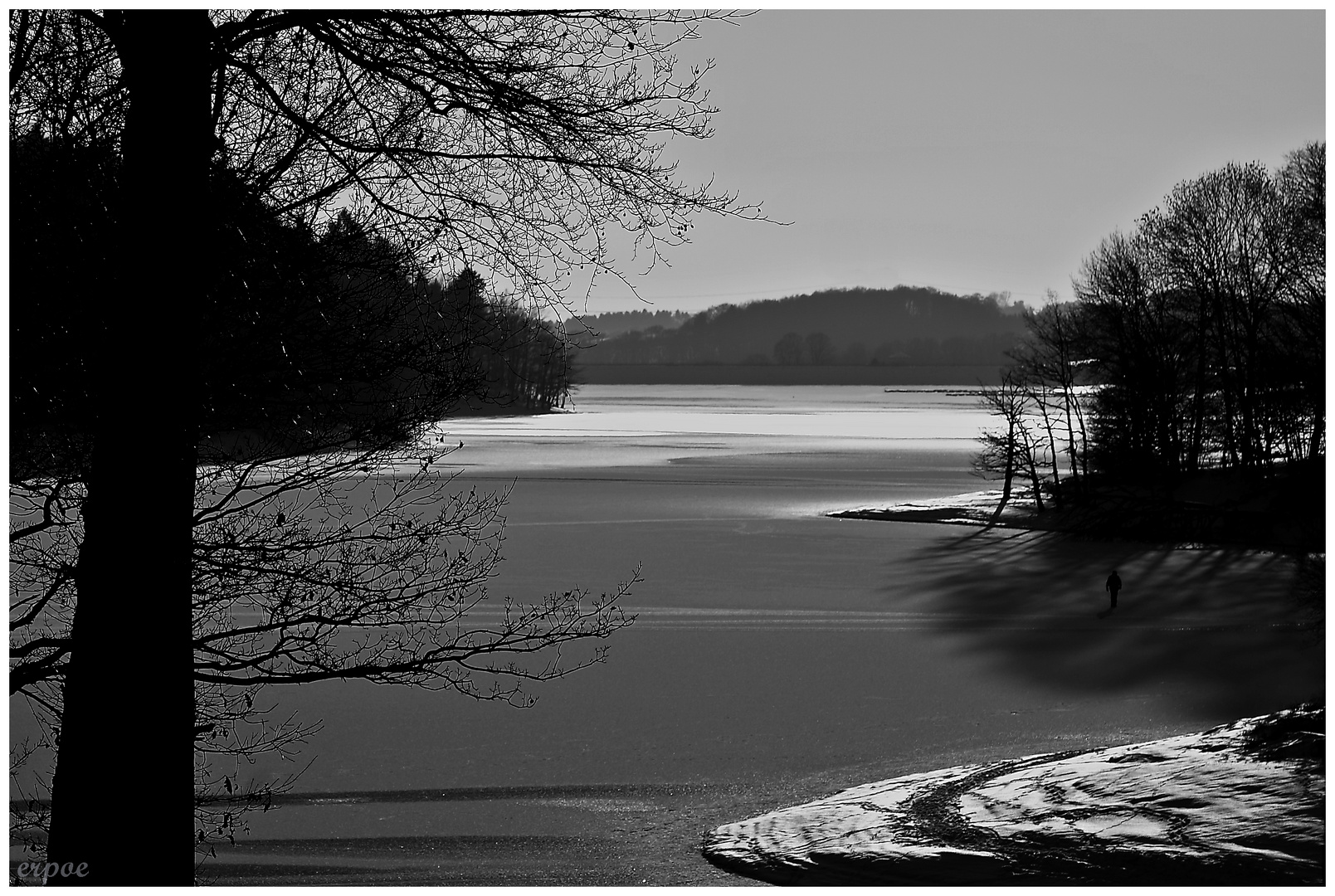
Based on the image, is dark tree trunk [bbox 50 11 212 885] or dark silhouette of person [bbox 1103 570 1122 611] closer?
dark tree trunk [bbox 50 11 212 885]

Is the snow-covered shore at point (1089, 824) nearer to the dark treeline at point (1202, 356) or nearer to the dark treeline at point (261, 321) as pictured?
the dark treeline at point (261, 321)

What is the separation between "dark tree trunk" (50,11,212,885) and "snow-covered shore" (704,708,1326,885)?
4.43 meters

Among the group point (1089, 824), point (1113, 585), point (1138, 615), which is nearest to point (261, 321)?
point (1089, 824)

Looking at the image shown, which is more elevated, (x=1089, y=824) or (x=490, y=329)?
(x=490, y=329)

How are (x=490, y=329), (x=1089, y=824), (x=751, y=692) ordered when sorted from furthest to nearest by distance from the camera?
(x=751, y=692) → (x=1089, y=824) → (x=490, y=329)

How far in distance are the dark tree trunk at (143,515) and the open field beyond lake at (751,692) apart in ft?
9.08

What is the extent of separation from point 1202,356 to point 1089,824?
129 feet

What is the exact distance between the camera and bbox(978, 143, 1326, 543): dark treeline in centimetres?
3459

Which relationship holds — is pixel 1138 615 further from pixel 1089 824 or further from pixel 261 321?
pixel 261 321

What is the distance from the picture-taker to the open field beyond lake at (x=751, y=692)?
9875 millimetres

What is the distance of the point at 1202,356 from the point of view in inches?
1746

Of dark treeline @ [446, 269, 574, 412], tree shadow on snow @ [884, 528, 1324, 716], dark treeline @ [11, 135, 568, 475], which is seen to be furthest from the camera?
tree shadow on snow @ [884, 528, 1324, 716]

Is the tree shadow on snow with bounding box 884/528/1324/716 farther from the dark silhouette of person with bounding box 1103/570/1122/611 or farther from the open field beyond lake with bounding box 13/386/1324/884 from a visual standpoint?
the dark silhouette of person with bounding box 1103/570/1122/611

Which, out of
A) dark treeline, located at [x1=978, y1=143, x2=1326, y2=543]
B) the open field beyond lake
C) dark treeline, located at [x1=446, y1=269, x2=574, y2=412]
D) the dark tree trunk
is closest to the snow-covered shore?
the open field beyond lake
